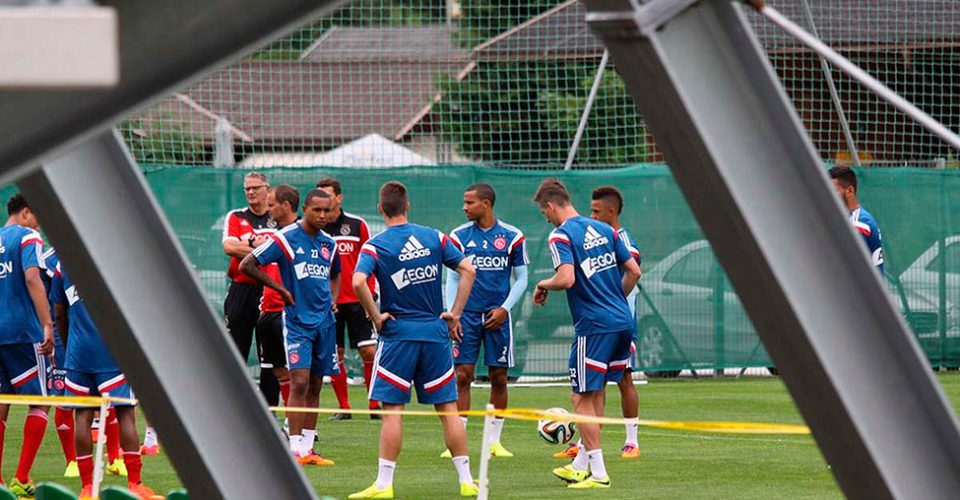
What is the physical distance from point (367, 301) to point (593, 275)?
188cm

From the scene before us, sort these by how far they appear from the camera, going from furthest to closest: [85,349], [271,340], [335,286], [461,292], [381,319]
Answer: [335,286], [271,340], [461,292], [381,319], [85,349]

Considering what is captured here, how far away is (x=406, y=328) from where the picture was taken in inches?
404

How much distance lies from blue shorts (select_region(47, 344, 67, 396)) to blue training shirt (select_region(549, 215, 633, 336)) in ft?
12.5

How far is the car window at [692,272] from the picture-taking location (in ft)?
63.3

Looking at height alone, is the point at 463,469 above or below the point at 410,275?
below

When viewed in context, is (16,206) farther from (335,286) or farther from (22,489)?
(335,286)

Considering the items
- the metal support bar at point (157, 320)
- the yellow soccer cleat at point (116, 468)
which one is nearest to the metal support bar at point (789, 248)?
the metal support bar at point (157, 320)

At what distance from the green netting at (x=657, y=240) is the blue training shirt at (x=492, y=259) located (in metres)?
5.60

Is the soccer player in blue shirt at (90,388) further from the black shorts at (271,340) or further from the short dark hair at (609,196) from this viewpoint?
the short dark hair at (609,196)

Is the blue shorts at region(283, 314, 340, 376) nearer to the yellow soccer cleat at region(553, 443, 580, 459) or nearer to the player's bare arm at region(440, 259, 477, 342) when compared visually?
the player's bare arm at region(440, 259, 477, 342)

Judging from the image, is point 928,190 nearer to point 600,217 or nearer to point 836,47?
point 836,47

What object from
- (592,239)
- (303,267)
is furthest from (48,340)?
(592,239)

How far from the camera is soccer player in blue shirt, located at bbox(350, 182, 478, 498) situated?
10.0 meters

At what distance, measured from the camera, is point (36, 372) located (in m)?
11.5
